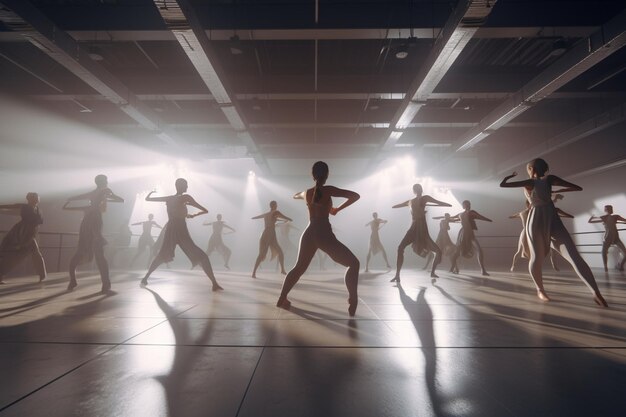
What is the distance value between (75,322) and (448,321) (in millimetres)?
3214

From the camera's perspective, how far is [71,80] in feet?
31.7

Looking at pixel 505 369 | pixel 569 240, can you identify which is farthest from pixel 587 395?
pixel 569 240

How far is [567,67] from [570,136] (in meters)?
5.42

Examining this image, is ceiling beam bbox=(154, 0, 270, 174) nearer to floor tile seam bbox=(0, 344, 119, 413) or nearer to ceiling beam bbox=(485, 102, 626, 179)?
floor tile seam bbox=(0, 344, 119, 413)

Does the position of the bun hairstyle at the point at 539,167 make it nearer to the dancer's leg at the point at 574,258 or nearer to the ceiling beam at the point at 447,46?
the dancer's leg at the point at 574,258

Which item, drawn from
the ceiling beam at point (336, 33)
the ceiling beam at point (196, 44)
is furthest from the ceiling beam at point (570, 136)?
the ceiling beam at point (196, 44)

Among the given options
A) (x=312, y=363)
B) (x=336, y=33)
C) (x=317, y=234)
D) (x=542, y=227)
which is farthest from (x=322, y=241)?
Result: (x=336, y=33)

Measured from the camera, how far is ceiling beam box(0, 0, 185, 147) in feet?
18.3

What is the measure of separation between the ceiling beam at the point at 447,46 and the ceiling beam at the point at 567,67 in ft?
8.17

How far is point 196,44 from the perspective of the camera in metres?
6.16

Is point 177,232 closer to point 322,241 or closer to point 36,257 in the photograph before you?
point 322,241

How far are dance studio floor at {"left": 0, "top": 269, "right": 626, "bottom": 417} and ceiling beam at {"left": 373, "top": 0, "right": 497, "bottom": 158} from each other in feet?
15.8

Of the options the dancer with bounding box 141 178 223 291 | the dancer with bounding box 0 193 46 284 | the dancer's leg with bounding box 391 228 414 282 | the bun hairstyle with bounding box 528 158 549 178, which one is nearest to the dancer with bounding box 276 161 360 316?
the dancer with bounding box 141 178 223 291

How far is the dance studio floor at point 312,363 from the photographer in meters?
1.21
